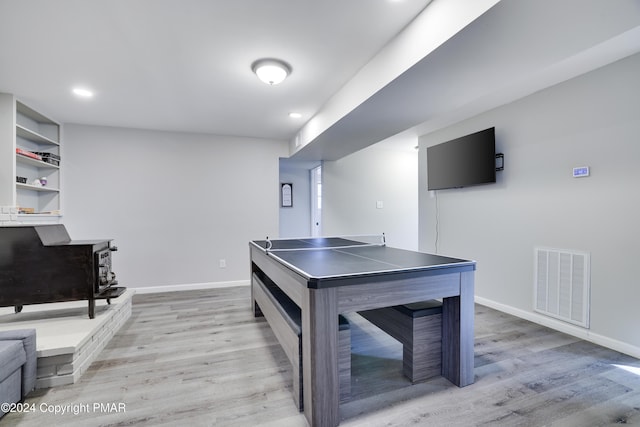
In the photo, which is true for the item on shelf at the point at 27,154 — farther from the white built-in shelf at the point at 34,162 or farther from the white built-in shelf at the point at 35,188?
the white built-in shelf at the point at 35,188

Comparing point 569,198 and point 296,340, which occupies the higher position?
point 569,198

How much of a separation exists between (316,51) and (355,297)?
6.12ft

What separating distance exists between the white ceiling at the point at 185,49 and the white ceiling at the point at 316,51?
0.01m

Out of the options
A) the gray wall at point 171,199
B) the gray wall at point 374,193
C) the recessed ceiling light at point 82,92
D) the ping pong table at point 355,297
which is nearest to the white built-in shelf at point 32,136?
the gray wall at point 171,199

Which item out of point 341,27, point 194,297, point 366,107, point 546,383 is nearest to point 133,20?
point 341,27

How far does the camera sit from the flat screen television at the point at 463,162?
3.45 m

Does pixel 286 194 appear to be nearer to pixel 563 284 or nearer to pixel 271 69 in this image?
pixel 271 69

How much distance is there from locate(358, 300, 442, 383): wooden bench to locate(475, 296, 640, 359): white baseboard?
1641 millimetres

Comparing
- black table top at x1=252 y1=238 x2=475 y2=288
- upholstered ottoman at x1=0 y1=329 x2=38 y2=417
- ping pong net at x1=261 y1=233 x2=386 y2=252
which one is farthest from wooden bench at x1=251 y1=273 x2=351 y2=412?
upholstered ottoman at x1=0 y1=329 x2=38 y2=417

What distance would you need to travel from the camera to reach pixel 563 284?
282 centimetres

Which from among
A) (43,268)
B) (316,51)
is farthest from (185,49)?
(43,268)

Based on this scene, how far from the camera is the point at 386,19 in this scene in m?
1.91

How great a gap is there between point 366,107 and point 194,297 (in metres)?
3.32

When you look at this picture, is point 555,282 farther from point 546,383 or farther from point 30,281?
point 30,281
